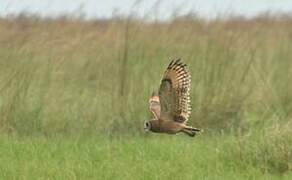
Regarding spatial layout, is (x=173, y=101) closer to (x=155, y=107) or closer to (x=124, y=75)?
(x=155, y=107)

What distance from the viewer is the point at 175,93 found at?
4.45m

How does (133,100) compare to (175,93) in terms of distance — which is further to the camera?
(133,100)

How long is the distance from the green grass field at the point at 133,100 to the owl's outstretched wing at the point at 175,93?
83.6 inches

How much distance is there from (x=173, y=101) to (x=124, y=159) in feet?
9.46

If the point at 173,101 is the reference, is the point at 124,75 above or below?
above

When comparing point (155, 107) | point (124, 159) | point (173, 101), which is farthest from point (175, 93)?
point (124, 159)

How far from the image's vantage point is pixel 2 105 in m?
9.05

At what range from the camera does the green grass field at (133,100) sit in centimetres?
707

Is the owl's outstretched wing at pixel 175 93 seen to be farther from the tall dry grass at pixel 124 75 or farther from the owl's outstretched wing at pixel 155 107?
the tall dry grass at pixel 124 75

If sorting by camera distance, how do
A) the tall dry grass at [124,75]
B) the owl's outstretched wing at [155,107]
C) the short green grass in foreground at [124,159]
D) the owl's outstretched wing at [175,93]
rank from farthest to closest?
the tall dry grass at [124,75]
the short green grass in foreground at [124,159]
the owl's outstretched wing at [155,107]
the owl's outstretched wing at [175,93]

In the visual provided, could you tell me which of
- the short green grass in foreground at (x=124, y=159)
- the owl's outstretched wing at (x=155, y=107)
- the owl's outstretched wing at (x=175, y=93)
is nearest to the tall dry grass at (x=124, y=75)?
the short green grass in foreground at (x=124, y=159)

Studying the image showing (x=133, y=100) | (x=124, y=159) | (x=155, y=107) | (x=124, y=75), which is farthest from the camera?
(x=124, y=75)

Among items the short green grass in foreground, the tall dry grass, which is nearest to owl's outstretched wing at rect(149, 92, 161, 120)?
the short green grass in foreground

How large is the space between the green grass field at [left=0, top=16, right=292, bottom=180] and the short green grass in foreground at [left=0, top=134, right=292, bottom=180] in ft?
0.03
